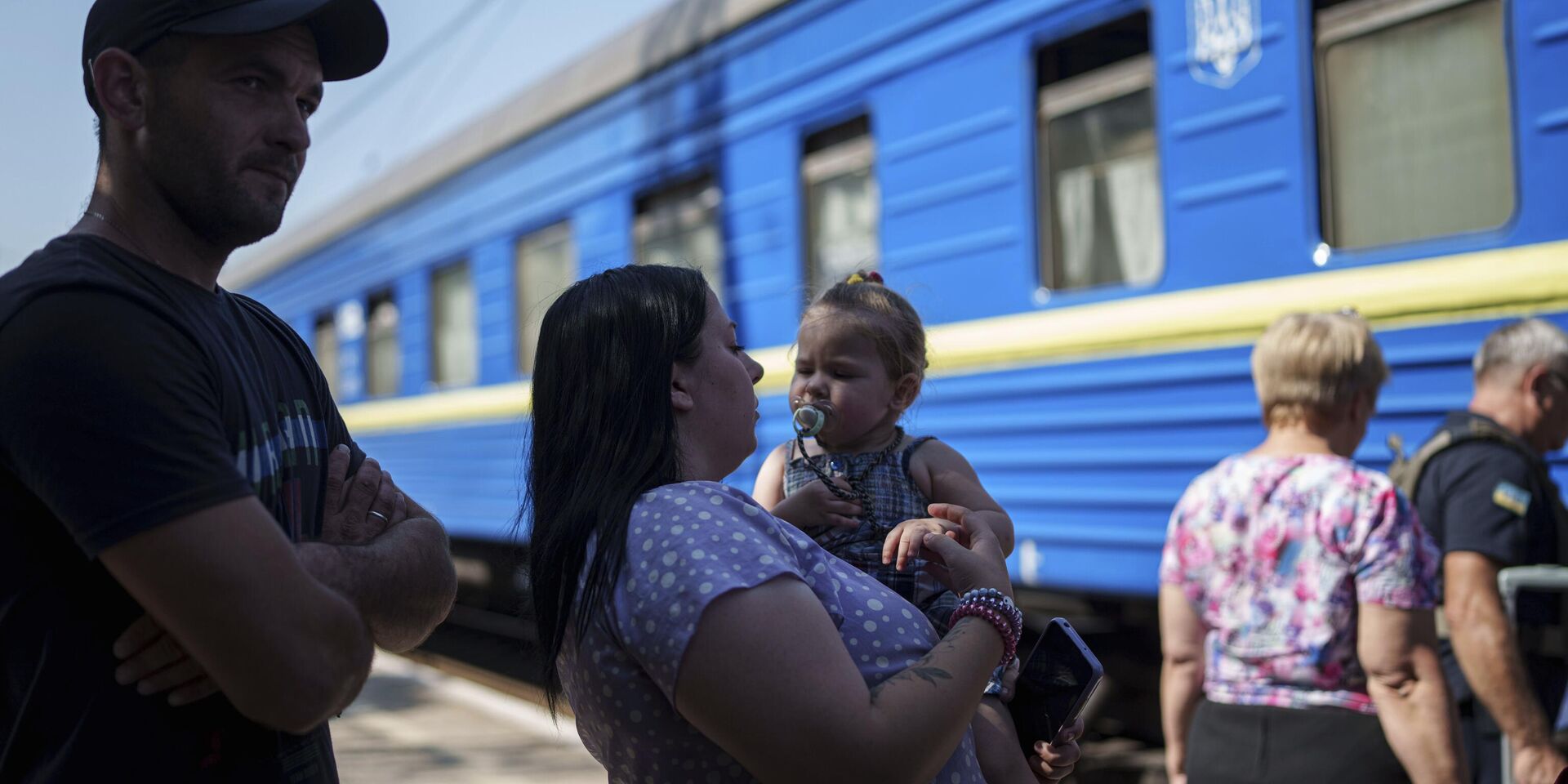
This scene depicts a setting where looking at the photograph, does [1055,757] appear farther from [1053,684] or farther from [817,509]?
[817,509]

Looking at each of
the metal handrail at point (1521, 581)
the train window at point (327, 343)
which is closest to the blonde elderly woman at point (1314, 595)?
the metal handrail at point (1521, 581)

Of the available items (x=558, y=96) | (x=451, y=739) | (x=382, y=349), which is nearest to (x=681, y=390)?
(x=451, y=739)

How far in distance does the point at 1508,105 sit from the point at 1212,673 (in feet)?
5.42

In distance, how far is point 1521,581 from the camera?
283cm

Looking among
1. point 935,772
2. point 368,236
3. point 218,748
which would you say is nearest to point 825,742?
point 935,772

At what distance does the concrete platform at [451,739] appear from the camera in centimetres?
484

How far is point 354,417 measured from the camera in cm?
1066

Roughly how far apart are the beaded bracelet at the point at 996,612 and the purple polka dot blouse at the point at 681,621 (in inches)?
2.4

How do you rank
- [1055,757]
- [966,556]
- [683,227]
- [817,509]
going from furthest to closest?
[683,227], [817,509], [1055,757], [966,556]

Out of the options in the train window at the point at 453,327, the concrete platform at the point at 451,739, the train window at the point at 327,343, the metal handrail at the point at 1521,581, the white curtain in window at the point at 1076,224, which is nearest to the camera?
the metal handrail at the point at 1521,581

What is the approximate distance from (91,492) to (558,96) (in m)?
6.16

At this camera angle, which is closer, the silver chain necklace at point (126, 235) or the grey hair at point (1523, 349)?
the silver chain necklace at point (126, 235)

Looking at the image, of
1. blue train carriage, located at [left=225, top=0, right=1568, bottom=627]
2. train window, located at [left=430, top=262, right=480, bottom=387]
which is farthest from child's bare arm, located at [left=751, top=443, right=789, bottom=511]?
train window, located at [left=430, top=262, right=480, bottom=387]

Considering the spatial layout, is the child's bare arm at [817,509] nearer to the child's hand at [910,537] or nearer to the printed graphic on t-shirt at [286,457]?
the child's hand at [910,537]
